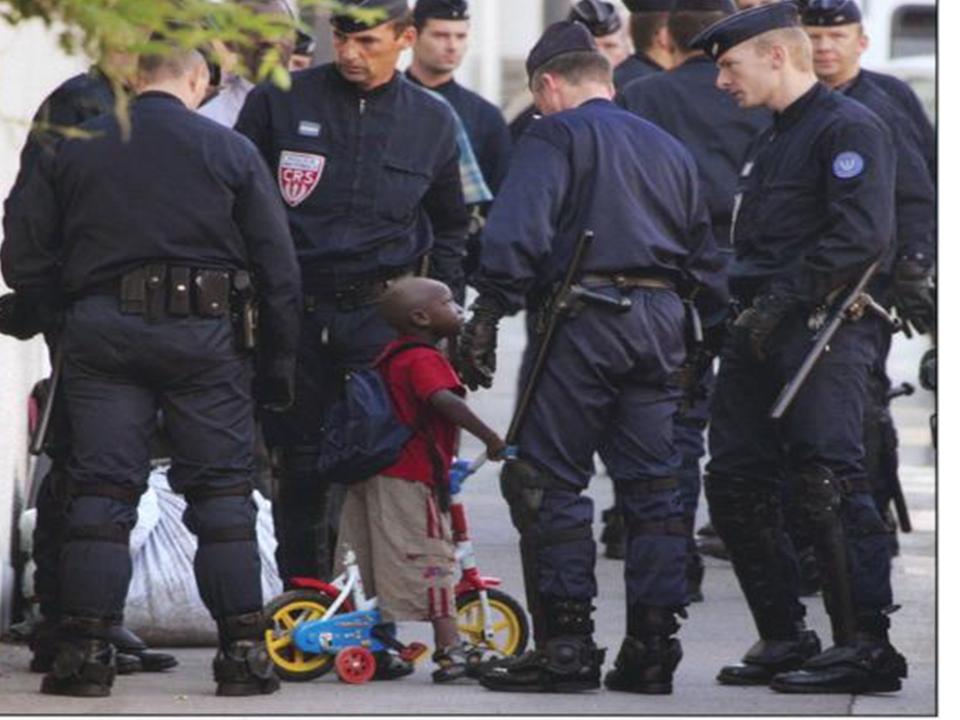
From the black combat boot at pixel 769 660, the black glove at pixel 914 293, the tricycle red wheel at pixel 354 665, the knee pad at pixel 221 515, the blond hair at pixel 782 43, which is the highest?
the blond hair at pixel 782 43

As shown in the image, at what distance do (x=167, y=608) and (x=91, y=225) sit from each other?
166 cm

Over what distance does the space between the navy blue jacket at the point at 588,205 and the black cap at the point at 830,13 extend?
1764mm

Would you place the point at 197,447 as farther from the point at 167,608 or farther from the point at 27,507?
the point at 27,507

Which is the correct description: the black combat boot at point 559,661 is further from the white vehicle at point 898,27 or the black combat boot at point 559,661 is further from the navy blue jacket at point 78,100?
the white vehicle at point 898,27

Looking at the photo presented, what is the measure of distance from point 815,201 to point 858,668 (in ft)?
4.32

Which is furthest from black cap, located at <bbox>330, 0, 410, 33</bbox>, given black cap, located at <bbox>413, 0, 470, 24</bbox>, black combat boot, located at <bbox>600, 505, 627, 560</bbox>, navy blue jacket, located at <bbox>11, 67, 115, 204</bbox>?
black combat boot, located at <bbox>600, 505, 627, 560</bbox>

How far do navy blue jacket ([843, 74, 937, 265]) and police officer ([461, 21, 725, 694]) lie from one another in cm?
195

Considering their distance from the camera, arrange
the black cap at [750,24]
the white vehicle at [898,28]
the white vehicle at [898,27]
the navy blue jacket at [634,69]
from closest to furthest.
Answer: the black cap at [750,24] → the navy blue jacket at [634,69] → the white vehicle at [898,28] → the white vehicle at [898,27]

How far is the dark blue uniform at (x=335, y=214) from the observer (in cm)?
972

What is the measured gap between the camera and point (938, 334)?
10.3m

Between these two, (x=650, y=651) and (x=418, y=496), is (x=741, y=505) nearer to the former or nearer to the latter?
(x=650, y=651)

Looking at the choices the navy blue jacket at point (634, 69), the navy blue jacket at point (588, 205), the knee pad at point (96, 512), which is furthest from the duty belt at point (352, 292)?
the navy blue jacket at point (634, 69)

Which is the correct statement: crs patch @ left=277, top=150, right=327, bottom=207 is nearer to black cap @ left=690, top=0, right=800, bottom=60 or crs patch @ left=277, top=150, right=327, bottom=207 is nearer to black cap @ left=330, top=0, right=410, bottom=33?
black cap @ left=330, top=0, right=410, bottom=33
